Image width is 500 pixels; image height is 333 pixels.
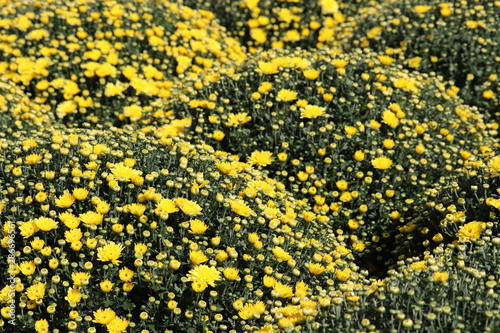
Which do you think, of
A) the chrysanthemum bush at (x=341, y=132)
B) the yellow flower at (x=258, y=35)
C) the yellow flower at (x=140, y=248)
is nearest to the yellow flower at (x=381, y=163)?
the chrysanthemum bush at (x=341, y=132)

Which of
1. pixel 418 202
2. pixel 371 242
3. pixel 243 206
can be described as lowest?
pixel 371 242

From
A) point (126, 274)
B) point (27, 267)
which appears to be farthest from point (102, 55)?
point (126, 274)

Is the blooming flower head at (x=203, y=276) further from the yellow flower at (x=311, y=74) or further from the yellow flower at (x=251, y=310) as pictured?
the yellow flower at (x=311, y=74)

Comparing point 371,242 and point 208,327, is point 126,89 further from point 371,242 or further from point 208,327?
point 208,327

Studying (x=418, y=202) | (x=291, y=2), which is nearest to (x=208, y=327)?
(x=418, y=202)

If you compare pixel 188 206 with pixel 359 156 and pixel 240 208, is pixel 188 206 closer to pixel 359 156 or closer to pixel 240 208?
pixel 240 208

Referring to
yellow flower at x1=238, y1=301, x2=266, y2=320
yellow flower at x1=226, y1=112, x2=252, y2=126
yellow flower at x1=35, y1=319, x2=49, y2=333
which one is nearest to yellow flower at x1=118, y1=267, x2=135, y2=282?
yellow flower at x1=35, y1=319, x2=49, y2=333
